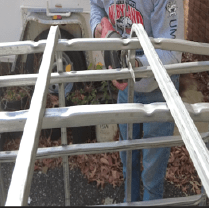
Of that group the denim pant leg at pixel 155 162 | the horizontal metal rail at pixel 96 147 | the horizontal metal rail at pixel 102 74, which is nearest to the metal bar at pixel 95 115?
the horizontal metal rail at pixel 96 147

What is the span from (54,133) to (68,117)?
269cm

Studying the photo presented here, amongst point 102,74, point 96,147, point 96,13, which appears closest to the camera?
point 96,147

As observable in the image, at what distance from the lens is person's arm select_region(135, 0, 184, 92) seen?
6.04 ft

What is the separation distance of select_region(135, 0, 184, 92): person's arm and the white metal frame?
197mm

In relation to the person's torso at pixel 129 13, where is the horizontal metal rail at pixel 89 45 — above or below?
below

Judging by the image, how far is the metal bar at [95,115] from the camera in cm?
106

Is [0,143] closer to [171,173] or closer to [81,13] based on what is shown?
[81,13]

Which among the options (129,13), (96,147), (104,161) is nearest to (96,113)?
(96,147)

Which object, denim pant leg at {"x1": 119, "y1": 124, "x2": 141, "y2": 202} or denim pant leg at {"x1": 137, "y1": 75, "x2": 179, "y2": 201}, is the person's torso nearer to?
denim pant leg at {"x1": 137, "y1": 75, "x2": 179, "y2": 201}

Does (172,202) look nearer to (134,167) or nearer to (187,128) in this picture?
(134,167)

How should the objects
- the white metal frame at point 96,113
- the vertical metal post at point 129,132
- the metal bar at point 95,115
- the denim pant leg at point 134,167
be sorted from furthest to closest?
the denim pant leg at point 134,167
the vertical metal post at point 129,132
the metal bar at point 95,115
the white metal frame at point 96,113

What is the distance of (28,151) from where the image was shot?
0.76 m

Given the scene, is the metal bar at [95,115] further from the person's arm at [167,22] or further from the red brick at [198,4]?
the red brick at [198,4]

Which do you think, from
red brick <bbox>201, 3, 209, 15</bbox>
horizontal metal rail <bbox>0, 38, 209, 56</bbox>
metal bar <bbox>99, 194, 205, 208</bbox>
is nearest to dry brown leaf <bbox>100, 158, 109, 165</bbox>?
metal bar <bbox>99, 194, 205, 208</bbox>
